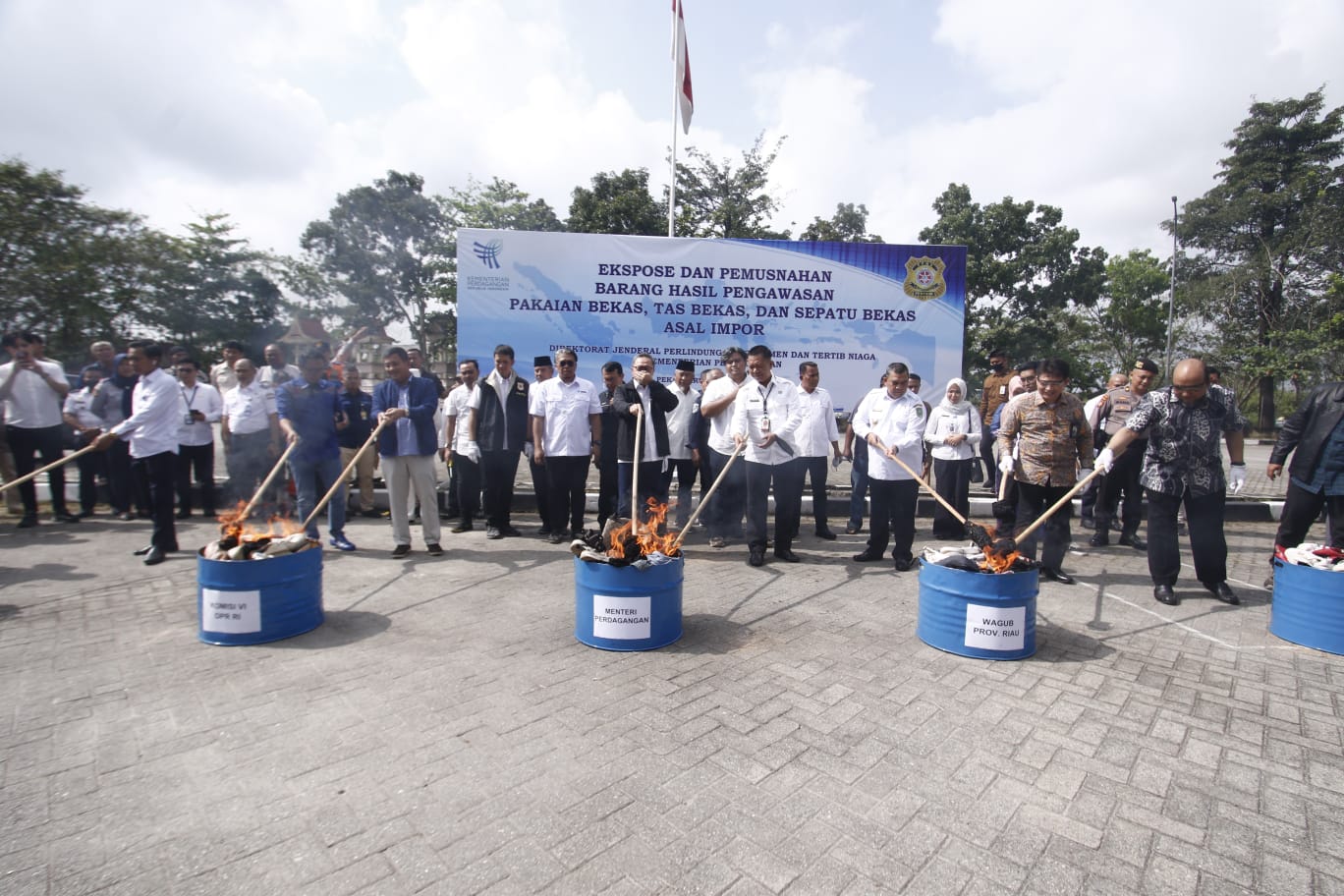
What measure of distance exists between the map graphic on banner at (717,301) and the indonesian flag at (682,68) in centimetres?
519

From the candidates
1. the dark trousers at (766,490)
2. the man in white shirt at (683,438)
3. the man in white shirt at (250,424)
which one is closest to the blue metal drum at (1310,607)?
the dark trousers at (766,490)

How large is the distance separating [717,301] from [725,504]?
3287 millimetres

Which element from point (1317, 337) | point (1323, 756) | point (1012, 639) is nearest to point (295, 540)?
point (1012, 639)

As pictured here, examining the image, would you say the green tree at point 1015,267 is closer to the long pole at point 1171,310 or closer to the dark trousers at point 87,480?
the long pole at point 1171,310

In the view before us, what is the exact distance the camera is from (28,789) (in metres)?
2.65

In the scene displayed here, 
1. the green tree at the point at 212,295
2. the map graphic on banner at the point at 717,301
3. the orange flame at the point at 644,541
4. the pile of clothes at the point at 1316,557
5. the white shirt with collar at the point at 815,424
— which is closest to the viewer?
the orange flame at the point at 644,541

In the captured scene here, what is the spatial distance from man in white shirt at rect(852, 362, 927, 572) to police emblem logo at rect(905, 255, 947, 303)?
362cm

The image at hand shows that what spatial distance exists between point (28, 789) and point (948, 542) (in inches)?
295

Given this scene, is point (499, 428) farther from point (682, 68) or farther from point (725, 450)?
point (682, 68)

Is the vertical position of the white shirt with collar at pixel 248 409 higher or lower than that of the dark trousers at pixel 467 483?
higher

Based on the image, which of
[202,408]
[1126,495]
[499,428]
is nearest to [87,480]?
[202,408]

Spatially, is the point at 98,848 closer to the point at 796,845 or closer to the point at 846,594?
the point at 796,845

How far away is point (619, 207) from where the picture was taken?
78.7 feet

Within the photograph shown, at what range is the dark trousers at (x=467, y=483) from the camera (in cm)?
752
